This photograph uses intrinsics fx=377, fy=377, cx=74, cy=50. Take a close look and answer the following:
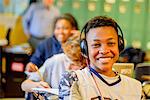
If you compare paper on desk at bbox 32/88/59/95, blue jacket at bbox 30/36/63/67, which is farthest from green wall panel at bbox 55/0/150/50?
paper on desk at bbox 32/88/59/95

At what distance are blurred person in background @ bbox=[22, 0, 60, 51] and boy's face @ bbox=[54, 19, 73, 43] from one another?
2.58 meters

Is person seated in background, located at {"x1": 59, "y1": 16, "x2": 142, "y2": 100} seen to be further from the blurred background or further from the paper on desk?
the blurred background

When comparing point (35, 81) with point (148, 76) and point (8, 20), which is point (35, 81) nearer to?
point (148, 76)

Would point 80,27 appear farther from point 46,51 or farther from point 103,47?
point 103,47

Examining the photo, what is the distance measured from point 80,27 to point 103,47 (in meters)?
4.03

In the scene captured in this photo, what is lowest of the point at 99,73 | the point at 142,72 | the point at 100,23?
the point at 142,72

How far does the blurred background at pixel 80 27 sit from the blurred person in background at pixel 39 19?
0.14 m

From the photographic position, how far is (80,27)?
571cm

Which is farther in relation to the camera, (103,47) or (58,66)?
(58,66)

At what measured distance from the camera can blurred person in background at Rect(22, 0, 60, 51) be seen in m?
6.19

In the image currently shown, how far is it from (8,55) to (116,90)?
13.8 feet

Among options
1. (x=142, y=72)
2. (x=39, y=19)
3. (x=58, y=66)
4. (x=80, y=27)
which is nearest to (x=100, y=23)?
(x=58, y=66)

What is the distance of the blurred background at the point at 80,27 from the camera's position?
5.70m

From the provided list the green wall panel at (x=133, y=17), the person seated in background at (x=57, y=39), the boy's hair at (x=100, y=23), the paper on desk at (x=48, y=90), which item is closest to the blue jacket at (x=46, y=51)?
the person seated in background at (x=57, y=39)
